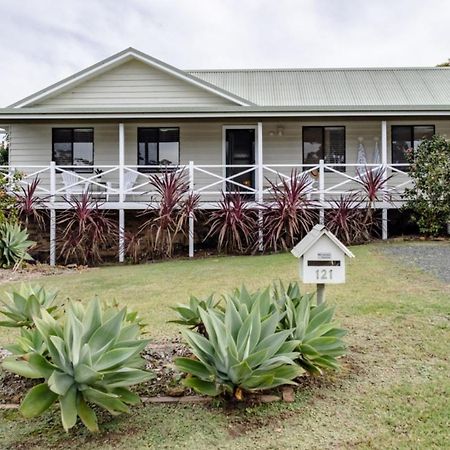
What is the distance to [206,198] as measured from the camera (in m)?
14.5

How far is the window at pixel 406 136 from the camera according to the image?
1512 cm

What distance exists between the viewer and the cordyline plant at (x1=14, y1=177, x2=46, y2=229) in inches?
485

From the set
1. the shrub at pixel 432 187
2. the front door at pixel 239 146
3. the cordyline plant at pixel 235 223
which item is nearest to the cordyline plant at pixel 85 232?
the cordyline plant at pixel 235 223

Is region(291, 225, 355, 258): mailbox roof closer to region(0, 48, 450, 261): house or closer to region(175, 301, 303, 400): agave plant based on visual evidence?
region(175, 301, 303, 400): agave plant

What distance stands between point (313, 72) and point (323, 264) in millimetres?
15875

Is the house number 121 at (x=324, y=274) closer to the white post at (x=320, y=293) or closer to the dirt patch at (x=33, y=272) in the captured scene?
the white post at (x=320, y=293)

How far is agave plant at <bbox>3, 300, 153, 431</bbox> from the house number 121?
1.70 m

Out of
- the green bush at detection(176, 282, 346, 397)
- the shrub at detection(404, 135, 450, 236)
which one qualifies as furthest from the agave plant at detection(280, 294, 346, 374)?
the shrub at detection(404, 135, 450, 236)

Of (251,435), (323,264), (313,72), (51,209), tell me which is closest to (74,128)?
(51,209)

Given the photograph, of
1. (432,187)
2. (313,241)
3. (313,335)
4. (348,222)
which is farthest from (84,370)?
(432,187)

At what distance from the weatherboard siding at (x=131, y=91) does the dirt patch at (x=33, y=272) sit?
5907mm

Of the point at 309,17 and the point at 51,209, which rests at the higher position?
the point at 309,17

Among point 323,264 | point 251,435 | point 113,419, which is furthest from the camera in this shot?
point 323,264

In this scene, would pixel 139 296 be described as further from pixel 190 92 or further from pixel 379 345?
pixel 190 92
